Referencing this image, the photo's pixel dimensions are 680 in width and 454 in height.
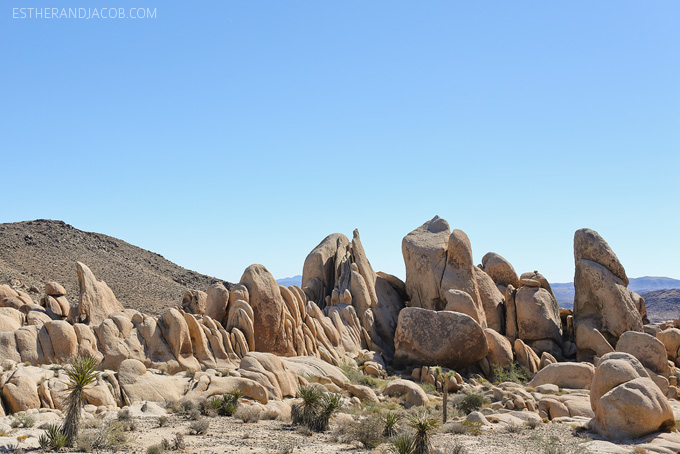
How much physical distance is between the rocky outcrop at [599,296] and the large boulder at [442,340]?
9367mm

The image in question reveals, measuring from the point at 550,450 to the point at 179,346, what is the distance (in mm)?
15526

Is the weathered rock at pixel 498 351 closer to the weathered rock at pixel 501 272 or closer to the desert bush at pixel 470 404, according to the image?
the desert bush at pixel 470 404

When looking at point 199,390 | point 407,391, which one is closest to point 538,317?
point 407,391

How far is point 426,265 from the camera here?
44.8m

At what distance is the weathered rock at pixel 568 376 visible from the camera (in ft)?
105

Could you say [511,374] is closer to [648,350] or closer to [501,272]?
[648,350]

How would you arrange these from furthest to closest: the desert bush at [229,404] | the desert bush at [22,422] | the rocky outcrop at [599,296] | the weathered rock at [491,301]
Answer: the weathered rock at [491,301]
the rocky outcrop at [599,296]
the desert bush at [229,404]
the desert bush at [22,422]

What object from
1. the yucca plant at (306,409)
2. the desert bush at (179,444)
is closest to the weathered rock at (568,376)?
the yucca plant at (306,409)

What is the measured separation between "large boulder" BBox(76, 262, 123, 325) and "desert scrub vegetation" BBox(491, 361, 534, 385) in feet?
73.8

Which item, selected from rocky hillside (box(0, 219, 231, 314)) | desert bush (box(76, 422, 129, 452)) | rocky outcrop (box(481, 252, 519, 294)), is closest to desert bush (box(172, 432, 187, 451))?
desert bush (box(76, 422, 129, 452))

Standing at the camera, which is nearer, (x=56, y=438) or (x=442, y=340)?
(x=56, y=438)

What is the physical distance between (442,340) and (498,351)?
3989 mm

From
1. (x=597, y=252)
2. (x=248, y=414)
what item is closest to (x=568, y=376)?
(x=597, y=252)

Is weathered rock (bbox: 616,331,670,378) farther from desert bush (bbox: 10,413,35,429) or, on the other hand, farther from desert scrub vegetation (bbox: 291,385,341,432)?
desert bush (bbox: 10,413,35,429)
